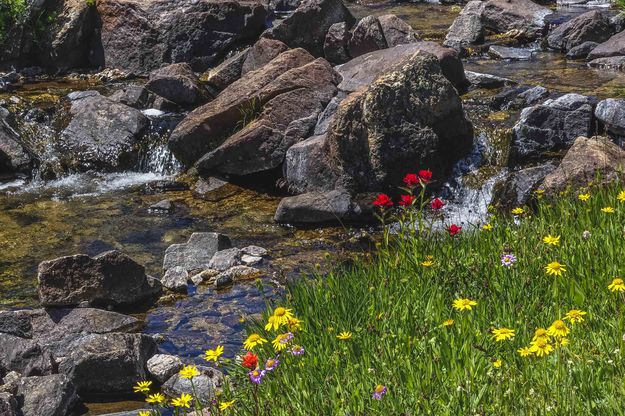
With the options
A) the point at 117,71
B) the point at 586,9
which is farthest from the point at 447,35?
the point at 117,71

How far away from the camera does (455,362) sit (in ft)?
15.1

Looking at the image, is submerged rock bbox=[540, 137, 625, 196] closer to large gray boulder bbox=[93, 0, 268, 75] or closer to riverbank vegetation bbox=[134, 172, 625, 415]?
riverbank vegetation bbox=[134, 172, 625, 415]

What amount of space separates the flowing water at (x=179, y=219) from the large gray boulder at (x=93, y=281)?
0.37 m

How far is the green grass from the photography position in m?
4.09

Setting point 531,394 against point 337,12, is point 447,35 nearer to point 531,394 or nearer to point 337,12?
point 337,12

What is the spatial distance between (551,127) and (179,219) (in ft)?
17.8

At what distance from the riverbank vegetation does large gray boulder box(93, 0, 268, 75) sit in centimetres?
1292

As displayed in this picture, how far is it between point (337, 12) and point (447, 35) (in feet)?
10.0

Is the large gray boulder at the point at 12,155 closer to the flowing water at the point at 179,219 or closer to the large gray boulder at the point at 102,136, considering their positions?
the flowing water at the point at 179,219

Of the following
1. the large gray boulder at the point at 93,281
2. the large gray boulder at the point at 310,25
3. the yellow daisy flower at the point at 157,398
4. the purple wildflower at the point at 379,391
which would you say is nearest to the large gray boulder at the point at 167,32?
the large gray boulder at the point at 310,25

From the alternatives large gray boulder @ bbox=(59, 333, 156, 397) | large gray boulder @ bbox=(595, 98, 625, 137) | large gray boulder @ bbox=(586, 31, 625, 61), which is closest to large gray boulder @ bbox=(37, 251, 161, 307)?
large gray boulder @ bbox=(59, 333, 156, 397)

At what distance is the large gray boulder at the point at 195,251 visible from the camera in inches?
420

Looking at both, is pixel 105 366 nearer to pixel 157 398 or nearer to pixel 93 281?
pixel 93 281

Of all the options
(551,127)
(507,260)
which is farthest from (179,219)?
(507,260)
